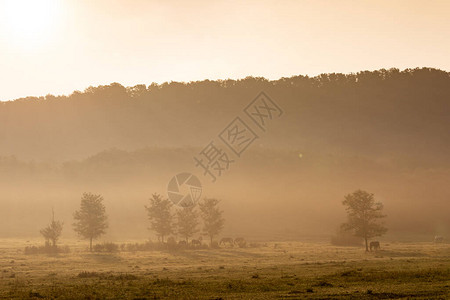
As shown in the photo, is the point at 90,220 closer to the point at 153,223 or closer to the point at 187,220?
the point at 153,223

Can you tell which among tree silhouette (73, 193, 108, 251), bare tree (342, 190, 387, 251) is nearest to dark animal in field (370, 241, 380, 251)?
bare tree (342, 190, 387, 251)

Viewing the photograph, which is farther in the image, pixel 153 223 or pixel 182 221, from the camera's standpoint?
pixel 153 223

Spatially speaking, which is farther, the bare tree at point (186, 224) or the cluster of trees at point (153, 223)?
the bare tree at point (186, 224)

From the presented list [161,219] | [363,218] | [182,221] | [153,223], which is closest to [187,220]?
[182,221]

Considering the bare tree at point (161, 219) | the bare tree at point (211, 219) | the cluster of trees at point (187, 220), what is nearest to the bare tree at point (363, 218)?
the cluster of trees at point (187, 220)

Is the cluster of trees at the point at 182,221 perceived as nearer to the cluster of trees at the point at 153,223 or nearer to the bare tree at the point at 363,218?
the cluster of trees at the point at 153,223

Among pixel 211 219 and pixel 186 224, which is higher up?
pixel 211 219

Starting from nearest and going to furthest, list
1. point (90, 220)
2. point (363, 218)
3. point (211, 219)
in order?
point (363, 218) → point (90, 220) → point (211, 219)

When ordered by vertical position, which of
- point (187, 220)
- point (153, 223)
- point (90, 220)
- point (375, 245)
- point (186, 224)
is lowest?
point (375, 245)

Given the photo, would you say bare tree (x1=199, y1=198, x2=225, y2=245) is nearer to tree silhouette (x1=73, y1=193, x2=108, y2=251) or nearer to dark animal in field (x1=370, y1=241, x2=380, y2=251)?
tree silhouette (x1=73, y1=193, x2=108, y2=251)

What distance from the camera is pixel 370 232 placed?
9569 cm

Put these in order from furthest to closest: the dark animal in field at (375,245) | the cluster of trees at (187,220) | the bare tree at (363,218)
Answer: the cluster of trees at (187,220), the bare tree at (363,218), the dark animal in field at (375,245)

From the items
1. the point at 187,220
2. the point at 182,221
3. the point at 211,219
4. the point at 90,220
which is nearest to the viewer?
the point at 90,220

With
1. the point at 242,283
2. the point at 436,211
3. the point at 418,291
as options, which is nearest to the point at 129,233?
the point at 436,211
